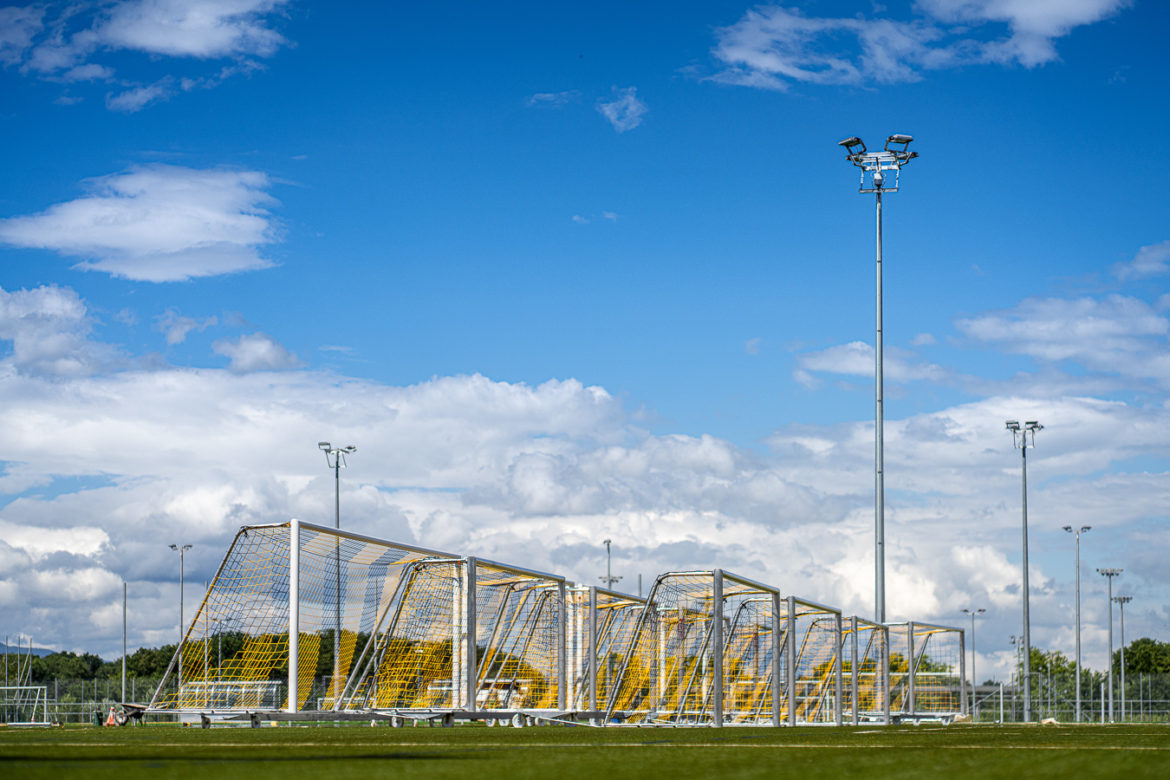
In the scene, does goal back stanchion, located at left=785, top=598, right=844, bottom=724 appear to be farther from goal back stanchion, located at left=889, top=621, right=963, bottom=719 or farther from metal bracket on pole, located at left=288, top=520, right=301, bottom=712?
metal bracket on pole, located at left=288, top=520, right=301, bottom=712

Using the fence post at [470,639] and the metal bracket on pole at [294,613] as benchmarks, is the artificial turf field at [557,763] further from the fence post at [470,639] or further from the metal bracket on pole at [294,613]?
the fence post at [470,639]

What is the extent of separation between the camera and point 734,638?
23578 mm

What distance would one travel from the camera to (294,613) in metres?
14.2

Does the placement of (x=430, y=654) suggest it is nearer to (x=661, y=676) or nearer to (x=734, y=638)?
(x=661, y=676)

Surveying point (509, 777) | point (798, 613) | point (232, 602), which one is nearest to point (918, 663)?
point (798, 613)

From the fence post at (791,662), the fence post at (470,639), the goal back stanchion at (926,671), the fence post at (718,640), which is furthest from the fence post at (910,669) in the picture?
the fence post at (470,639)

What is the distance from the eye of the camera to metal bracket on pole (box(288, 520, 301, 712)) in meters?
14.0

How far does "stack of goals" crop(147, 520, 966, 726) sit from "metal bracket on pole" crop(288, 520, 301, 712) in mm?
18

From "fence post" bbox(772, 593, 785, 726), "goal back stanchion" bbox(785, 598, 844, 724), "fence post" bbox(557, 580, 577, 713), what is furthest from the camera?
"goal back stanchion" bbox(785, 598, 844, 724)

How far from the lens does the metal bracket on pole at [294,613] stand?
14.0 meters

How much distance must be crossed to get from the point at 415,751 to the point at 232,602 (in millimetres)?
8867

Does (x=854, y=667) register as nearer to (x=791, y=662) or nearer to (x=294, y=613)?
(x=791, y=662)

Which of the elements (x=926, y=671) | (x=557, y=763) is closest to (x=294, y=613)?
(x=557, y=763)

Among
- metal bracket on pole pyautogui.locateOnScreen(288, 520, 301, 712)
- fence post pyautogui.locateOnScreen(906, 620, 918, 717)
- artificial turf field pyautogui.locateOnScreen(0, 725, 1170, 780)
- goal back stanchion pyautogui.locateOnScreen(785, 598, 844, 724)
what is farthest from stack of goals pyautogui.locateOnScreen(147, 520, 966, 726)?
artificial turf field pyautogui.locateOnScreen(0, 725, 1170, 780)
